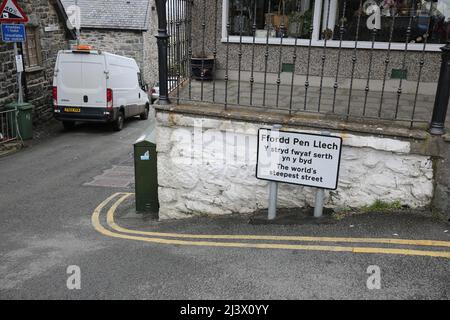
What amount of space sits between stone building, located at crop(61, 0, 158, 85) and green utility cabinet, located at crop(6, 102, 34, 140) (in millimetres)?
13952

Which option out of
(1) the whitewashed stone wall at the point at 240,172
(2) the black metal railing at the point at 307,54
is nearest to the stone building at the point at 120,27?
(2) the black metal railing at the point at 307,54

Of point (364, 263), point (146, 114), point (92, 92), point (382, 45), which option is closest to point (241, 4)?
point (382, 45)

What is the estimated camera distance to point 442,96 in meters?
4.70

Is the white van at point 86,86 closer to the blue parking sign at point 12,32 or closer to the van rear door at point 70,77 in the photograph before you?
the van rear door at point 70,77

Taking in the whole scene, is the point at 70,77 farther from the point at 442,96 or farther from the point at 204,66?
the point at 442,96

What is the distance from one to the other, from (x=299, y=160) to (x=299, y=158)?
0.02 m

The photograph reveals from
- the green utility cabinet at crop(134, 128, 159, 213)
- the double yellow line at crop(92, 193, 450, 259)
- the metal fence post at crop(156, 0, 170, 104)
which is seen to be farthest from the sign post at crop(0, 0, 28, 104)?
the double yellow line at crop(92, 193, 450, 259)

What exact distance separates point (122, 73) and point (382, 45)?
10.7 meters

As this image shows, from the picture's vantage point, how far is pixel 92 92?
47.7 feet

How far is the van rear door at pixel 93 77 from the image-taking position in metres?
14.3

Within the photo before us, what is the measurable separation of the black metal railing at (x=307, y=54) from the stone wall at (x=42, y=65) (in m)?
8.05

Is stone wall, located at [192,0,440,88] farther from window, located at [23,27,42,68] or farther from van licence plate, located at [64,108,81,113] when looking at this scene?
window, located at [23,27,42,68]

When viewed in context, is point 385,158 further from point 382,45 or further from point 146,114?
point 146,114

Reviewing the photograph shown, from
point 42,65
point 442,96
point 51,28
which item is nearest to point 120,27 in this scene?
point 51,28
